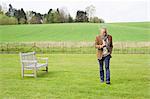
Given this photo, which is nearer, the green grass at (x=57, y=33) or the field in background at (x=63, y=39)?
the field in background at (x=63, y=39)

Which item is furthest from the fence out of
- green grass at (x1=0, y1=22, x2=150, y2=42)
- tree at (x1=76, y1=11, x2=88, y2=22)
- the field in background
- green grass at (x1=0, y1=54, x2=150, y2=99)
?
green grass at (x1=0, y1=54, x2=150, y2=99)

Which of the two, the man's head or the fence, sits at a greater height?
the man's head

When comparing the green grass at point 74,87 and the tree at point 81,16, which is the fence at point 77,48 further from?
the green grass at point 74,87

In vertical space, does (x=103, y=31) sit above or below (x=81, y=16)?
below

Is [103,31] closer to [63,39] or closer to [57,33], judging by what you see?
[63,39]

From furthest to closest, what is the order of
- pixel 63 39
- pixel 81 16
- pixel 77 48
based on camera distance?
1. pixel 81 16
2. pixel 63 39
3. pixel 77 48

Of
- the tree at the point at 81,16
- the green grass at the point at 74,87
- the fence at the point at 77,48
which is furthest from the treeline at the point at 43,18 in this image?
the green grass at the point at 74,87

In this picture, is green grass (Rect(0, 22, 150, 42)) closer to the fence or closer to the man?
the fence

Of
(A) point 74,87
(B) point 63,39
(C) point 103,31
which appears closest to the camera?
(A) point 74,87

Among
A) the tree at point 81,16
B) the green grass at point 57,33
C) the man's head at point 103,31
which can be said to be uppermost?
the tree at point 81,16

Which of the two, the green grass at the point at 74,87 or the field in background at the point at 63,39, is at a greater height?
the field in background at the point at 63,39

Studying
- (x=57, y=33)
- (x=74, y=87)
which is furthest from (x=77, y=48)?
(x=57, y=33)

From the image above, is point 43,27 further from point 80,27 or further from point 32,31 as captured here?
point 80,27


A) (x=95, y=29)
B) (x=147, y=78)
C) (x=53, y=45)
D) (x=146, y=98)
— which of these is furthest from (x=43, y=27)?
(x=146, y=98)
